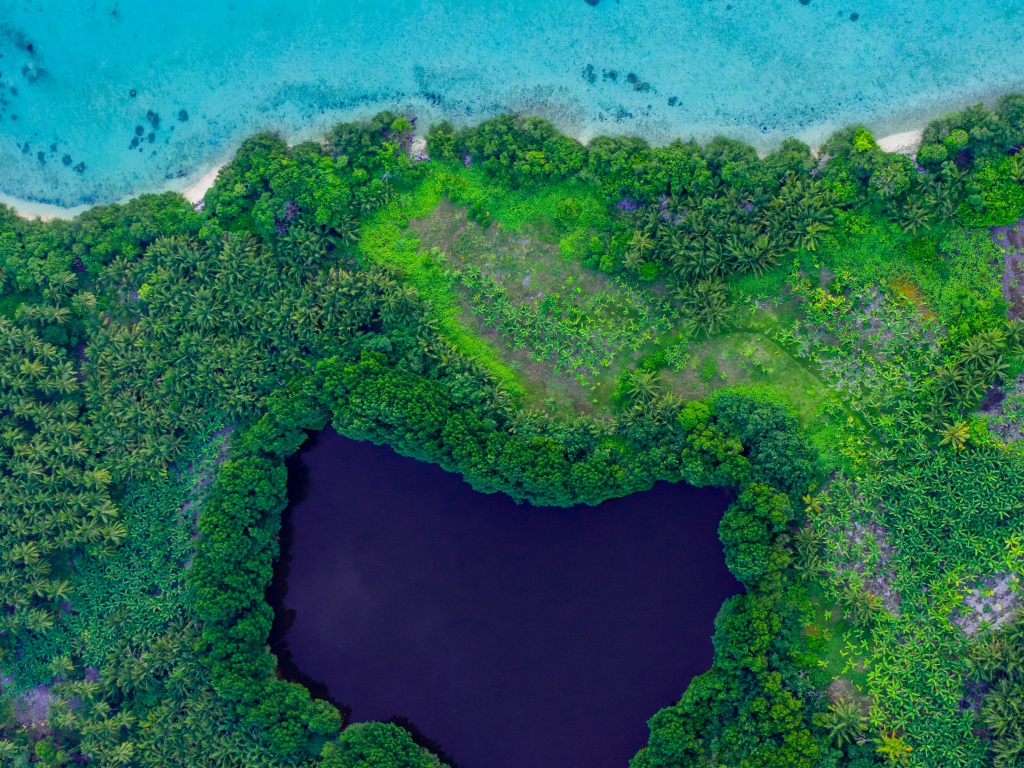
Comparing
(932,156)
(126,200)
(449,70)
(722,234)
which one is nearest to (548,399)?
(722,234)

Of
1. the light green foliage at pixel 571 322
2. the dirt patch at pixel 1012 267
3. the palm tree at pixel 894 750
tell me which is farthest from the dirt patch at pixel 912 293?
the palm tree at pixel 894 750

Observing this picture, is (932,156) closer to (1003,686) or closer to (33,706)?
(1003,686)

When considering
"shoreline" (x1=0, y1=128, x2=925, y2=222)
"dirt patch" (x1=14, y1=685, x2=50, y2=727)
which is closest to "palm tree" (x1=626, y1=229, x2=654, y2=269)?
"shoreline" (x1=0, y1=128, x2=925, y2=222)

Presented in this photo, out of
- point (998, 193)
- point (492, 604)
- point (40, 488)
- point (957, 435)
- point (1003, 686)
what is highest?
point (998, 193)

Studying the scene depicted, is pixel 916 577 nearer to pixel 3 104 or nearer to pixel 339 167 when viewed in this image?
pixel 339 167

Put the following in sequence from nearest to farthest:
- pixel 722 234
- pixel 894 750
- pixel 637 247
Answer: pixel 894 750 < pixel 722 234 < pixel 637 247

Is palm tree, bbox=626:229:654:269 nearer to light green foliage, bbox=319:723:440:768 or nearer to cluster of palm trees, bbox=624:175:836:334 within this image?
cluster of palm trees, bbox=624:175:836:334

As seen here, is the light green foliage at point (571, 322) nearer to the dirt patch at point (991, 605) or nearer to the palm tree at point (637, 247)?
the palm tree at point (637, 247)
